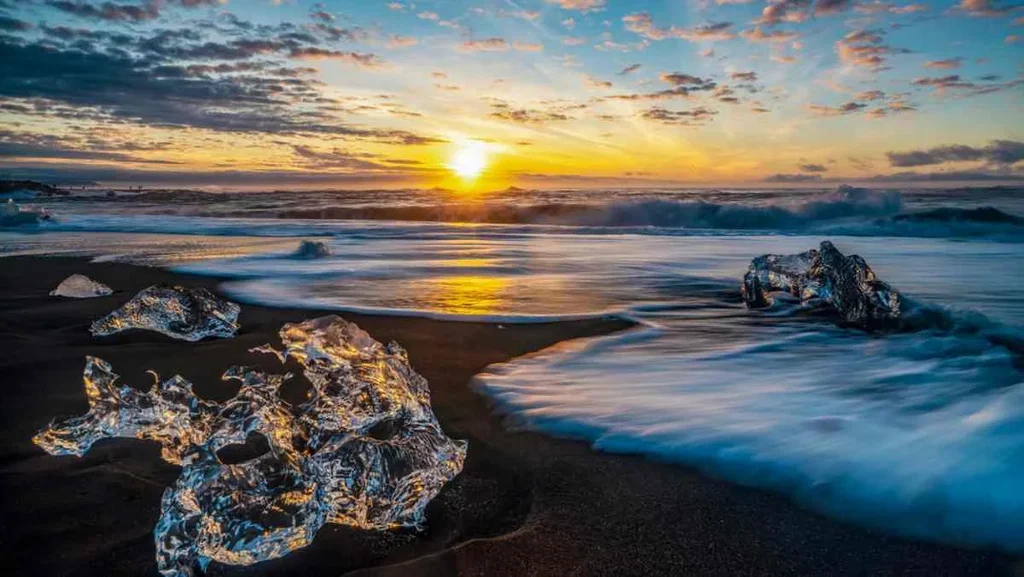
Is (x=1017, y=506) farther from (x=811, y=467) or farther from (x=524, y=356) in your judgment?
(x=524, y=356)

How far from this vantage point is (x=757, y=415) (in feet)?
8.62

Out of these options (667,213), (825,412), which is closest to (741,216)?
(667,213)

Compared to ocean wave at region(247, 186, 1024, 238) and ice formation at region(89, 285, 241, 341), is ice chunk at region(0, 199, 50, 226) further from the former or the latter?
ice formation at region(89, 285, 241, 341)

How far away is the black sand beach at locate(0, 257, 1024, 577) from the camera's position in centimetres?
161

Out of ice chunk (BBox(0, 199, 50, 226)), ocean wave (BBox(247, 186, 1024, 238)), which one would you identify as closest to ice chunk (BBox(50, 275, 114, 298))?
ice chunk (BBox(0, 199, 50, 226))

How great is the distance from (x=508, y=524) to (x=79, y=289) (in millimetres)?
5214

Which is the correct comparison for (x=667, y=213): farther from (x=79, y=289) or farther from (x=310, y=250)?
(x=79, y=289)

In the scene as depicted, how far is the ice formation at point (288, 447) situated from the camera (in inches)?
61.9

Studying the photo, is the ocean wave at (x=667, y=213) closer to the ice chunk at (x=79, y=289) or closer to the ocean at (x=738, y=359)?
the ocean at (x=738, y=359)

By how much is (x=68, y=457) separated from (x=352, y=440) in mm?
1077

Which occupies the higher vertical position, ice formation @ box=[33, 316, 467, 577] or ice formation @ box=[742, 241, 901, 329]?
ice formation @ box=[742, 241, 901, 329]

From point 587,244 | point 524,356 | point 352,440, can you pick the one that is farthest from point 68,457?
point 587,244

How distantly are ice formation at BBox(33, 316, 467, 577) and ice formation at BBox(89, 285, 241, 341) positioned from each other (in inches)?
83.3

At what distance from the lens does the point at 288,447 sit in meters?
1.81
